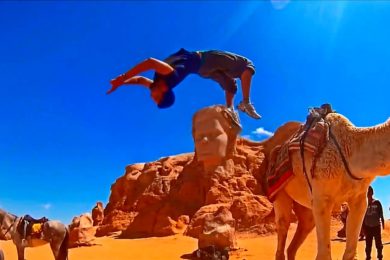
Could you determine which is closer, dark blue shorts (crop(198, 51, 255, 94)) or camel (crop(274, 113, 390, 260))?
dark blue shorts (crop(198, 51, 255, 94))

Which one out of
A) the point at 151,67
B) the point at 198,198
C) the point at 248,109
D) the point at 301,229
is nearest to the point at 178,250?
the point at 198,198

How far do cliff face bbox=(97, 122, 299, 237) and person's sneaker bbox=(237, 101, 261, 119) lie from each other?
1650cm

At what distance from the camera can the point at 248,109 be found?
5.88m

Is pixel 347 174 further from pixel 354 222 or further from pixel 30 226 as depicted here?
pixel 30 226

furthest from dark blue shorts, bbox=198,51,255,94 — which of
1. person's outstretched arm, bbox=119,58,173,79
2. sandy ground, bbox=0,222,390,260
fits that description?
sandy ground, bbox=0,222,390,260

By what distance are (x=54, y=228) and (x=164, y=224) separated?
13.1 meters

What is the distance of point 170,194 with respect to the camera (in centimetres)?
2947

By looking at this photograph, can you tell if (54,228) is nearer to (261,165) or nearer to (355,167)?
(355,167)

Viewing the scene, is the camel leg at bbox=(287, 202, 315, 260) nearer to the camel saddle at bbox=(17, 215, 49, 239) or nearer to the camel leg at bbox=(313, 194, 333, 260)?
the camel leg at bbox=(313, 194, 333, 260)

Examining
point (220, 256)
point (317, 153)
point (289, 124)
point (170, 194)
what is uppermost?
point (289, 124)

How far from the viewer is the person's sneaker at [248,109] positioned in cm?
587

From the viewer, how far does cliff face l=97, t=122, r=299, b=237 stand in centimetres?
2305

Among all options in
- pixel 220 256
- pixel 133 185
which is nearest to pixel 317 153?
pixel 220 256

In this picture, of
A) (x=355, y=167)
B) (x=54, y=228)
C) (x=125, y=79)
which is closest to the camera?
(x=125, y=79)
